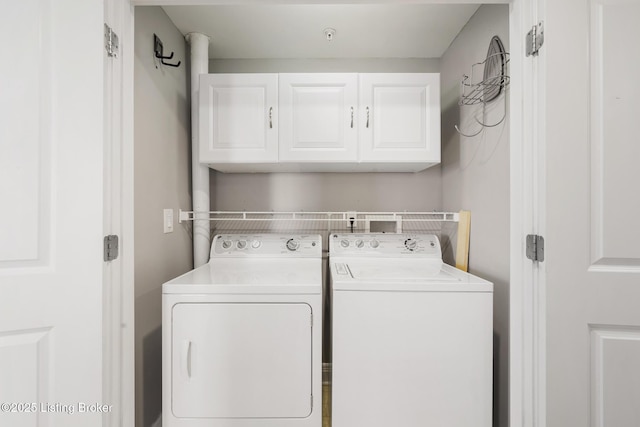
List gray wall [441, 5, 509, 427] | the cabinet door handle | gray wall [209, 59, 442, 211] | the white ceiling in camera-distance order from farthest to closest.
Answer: gray wall [209, 59, 442, 211] → the white ceiling → gray wall [441, 5, 509, 427] → the cabinet door handle

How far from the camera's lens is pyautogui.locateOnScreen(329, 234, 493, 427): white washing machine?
4.12 feet

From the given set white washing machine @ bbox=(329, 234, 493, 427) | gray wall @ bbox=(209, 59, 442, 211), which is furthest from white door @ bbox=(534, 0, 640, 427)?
gray wall @ bbox=(209, 59, 442, 211)

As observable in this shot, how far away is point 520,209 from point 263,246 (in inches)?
57.6

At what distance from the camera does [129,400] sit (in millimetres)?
1071

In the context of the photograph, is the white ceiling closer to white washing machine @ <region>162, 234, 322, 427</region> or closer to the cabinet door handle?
white washing machine @ <region>162, 234, 322, 427</region>

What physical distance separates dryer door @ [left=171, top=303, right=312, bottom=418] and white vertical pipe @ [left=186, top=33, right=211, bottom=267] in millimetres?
765

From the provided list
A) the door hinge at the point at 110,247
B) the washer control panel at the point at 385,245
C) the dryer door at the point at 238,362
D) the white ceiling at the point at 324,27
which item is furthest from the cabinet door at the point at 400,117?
the door hinge at the point at 110,247

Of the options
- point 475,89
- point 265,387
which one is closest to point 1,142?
point 265,387

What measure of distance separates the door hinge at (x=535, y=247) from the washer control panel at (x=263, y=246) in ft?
3.96

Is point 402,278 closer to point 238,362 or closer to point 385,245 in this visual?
point 385,245

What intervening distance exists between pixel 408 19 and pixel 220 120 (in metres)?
1.31

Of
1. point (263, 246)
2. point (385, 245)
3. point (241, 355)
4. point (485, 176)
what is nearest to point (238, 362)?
point (241, 355)

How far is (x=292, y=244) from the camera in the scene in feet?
6.40

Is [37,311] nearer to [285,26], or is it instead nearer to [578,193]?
[578,193]
